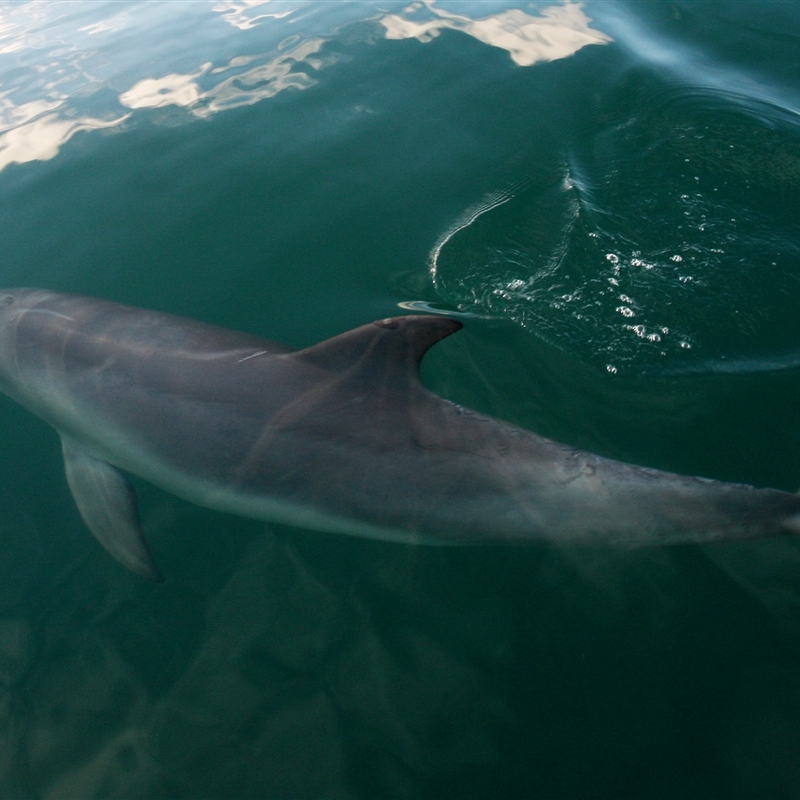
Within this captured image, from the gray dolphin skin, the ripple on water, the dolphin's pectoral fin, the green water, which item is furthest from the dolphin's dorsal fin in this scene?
the dolphin's pectoral fin

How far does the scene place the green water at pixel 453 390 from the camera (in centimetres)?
453

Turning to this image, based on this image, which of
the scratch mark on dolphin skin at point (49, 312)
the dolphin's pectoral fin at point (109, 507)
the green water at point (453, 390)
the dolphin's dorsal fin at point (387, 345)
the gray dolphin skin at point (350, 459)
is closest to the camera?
the green water at point (453, 390)

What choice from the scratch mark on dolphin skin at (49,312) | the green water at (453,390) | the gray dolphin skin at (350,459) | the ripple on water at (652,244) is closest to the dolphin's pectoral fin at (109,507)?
the gray dolphin skin at (350,459)

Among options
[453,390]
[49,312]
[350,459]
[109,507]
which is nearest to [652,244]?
[453,390]

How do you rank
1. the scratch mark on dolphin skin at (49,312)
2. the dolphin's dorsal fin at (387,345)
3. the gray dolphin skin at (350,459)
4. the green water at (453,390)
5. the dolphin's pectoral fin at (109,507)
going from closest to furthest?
1. the green water at (453,390)
2. the gray dolphin skin at (350,459)
3. the dolphin's dorsal fin at (387,345)
4. the dolphin's pectoral fin at (109,507)
5. the scratch mark on dolphin skin at (49,312)

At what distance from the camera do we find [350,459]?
496cm

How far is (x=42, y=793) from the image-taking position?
4.58m

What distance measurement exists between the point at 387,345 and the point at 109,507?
2750 millimetres

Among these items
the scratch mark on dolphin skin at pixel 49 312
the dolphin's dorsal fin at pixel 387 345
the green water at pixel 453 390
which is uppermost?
the dolphin's dorsal fin at pixel 387 345

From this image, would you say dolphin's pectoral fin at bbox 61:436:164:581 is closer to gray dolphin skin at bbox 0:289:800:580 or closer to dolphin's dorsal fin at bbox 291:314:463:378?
gray dolphin skin at bbox 0:289:800:580

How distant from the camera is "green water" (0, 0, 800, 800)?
4.53 metres

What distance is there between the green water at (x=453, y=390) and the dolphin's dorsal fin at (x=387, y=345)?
1.38m

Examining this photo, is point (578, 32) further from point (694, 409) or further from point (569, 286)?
point (694, 409)

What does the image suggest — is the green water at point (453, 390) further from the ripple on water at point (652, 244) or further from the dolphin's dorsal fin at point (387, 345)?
the dolphin's dorsal fin at point (387, 345)
